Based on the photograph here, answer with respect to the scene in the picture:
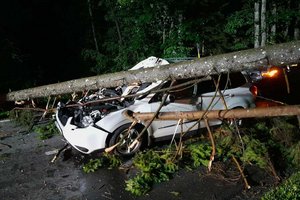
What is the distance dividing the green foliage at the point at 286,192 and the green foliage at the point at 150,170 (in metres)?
1.83

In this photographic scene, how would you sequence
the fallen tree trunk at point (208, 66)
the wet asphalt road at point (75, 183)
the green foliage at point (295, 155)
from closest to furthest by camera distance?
the fallen tree trunk at point (208, 66) < the wet asphalt road at point (75, 183) < the green foliage at point (295, 155)

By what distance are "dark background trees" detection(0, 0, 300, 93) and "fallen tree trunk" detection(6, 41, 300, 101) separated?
23.8ft

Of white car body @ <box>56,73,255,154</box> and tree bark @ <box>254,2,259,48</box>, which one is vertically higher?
tree bark @ <box>254,2,259,48</box>

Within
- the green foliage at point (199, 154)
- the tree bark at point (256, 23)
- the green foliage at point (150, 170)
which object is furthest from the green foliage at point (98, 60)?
the green foliage at point (199, 154)

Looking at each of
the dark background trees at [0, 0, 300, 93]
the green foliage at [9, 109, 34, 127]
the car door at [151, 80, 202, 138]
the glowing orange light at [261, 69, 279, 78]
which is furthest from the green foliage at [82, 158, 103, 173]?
the dark background trees at [0, 0, 300, 93]

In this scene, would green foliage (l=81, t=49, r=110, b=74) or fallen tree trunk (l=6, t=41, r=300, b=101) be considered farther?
green foliage (l=81, t=49, r=110, b=74)

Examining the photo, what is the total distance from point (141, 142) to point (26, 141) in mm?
3490

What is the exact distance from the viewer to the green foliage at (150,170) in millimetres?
5434

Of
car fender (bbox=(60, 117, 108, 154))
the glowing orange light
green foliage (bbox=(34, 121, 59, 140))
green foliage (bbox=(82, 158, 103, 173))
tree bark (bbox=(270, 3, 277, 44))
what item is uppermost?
tree bark (bbox=(270, 3, 277, 44))

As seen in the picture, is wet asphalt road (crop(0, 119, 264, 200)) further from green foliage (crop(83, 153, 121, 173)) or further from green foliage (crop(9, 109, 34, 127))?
green foliage (crop(9, 109, 34, 127))

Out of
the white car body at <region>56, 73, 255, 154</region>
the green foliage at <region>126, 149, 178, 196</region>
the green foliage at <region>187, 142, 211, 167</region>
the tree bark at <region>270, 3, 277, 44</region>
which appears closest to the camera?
the green foliage at <region>126, 149, 178, 196</region>

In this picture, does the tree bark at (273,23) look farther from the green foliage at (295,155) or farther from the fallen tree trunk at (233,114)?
the fallen tree trunk at (233,114)

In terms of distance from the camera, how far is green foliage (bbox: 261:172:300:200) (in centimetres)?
468

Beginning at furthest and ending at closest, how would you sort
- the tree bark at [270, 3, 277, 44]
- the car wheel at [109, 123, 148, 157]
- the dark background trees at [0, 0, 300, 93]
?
1. the tree bark at [270, 3, 277, 44]
2. the dark background trees at [0, 0, 300, 93]
3. the car wheel at [109, 123, 148, 157]
